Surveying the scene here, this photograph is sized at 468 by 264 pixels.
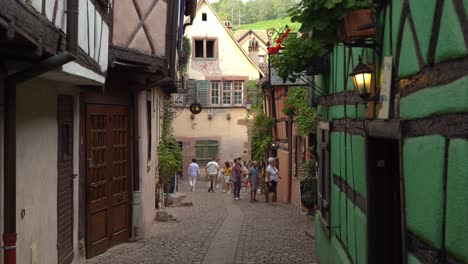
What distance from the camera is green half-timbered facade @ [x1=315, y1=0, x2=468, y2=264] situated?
9.93 ft

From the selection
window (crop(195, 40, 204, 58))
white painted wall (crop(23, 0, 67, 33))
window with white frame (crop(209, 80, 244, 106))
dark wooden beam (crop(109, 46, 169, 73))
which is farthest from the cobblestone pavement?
window (crop(195, 40, 204, 58))

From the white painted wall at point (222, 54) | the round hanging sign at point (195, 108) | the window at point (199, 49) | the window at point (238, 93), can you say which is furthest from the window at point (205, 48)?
the round hanging sign at point (195, 108)

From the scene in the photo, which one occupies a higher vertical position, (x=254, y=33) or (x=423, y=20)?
(x=254, y=33)

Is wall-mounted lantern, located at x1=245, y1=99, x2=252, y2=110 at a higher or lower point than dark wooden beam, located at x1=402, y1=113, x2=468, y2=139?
higher

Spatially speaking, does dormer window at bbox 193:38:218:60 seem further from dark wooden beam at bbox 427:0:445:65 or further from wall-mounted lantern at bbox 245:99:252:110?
dark wooden beam at bbox 427:0:445:65

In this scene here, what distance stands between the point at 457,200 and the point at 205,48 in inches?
1254

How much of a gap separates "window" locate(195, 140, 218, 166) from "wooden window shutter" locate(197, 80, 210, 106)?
2206 millimetres

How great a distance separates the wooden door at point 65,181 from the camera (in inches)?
316

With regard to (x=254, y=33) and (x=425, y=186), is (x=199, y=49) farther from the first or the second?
(x=425, y=186)

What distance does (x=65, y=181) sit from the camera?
334 inches

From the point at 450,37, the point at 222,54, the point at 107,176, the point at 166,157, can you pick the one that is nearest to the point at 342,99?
the point at 450,37

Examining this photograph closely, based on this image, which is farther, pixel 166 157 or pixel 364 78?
pixel 166 157

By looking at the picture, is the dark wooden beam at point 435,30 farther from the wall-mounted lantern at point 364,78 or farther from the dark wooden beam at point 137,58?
the dark wooden beam at point 137,58

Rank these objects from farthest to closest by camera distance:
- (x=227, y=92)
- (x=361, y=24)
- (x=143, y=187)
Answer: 1. (x=227, y=92)
2. (x=143, y=187)
3. (x=361, y=24)
